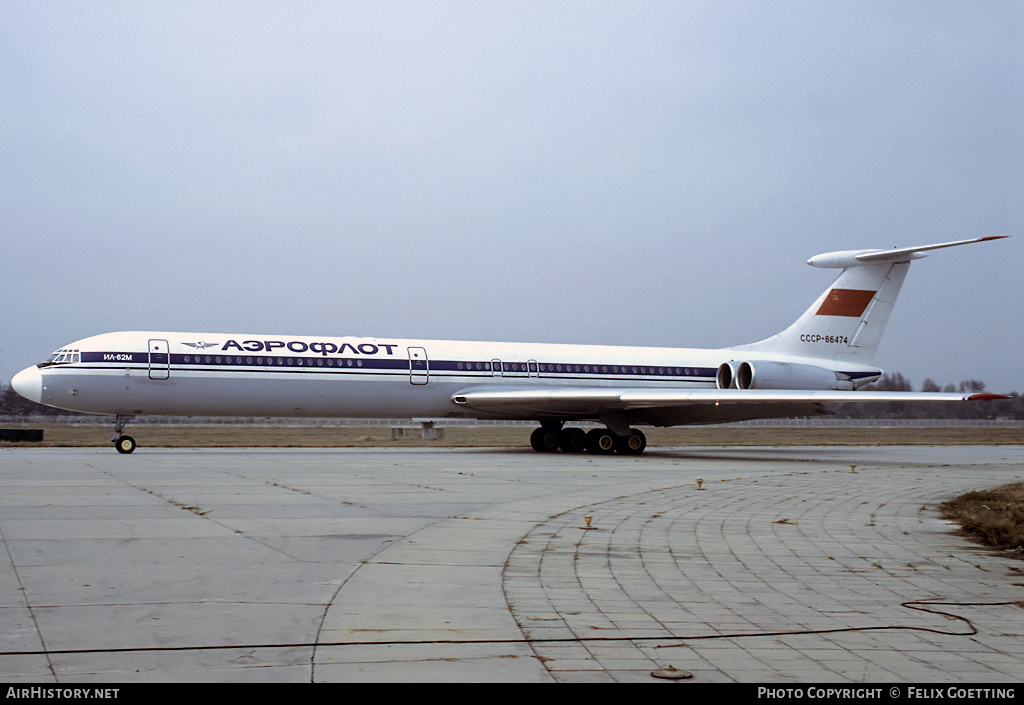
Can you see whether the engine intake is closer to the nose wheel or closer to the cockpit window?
the nose wheel

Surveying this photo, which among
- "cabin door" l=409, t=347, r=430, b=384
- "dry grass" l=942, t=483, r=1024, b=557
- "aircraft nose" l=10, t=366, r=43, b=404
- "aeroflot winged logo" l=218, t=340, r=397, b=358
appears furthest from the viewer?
"cabin door" l=409, t=347, r=430, b=384

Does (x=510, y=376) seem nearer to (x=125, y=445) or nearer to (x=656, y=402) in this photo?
(x=656, y=402)

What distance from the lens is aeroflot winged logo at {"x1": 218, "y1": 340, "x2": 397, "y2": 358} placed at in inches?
979

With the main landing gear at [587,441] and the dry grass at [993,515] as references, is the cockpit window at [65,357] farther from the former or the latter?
the dry grass at [993,515]

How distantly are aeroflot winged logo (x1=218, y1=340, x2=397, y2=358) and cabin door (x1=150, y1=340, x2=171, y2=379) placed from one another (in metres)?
1.06

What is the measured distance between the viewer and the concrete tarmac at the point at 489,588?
4.51 m

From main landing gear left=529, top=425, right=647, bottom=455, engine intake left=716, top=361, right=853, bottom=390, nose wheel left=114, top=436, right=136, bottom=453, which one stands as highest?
engine intake left=716, top=361, right=853, bottom=390

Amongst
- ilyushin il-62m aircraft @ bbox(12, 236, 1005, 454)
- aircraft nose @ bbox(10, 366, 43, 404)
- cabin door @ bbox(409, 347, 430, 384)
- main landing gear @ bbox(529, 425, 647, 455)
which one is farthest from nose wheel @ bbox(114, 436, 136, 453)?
main landing gear @ bbox(529, 425, 647, 455)

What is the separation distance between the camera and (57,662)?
14.4 ft

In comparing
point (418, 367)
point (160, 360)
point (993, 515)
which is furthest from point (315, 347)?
point (993, 515)

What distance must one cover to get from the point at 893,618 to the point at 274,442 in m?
29.3

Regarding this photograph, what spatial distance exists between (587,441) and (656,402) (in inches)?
135
